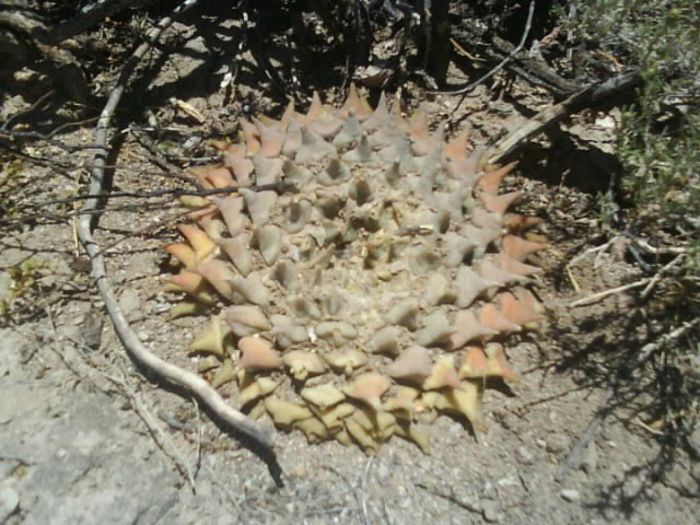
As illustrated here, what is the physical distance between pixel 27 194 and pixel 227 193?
0.70 meters

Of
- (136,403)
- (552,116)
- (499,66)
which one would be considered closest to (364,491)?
(136,403)

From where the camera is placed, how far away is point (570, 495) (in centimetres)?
158

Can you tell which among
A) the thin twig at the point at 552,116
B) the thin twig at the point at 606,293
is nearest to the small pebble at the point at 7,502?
the thin twig at the point at 606,293

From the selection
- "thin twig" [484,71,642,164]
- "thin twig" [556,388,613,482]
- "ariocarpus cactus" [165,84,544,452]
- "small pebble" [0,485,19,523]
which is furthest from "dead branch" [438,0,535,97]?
"small pebble" [0,485,19,523]

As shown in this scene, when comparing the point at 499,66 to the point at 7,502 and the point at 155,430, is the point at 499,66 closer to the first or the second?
the point at 155,430

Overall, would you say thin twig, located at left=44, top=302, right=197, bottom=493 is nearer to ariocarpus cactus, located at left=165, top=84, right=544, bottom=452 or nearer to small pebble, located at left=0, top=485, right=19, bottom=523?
ariocarpus cactus, located at left=165, top=84, right=544, bottom=452

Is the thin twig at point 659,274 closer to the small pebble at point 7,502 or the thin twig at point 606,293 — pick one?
the thin twig at point 606,293

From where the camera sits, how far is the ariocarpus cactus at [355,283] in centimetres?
154

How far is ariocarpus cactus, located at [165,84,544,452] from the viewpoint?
1.54 m

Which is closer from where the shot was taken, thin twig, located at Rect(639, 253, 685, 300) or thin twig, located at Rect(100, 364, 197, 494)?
thin twig, located at Rect(100, 364, 197, 494)

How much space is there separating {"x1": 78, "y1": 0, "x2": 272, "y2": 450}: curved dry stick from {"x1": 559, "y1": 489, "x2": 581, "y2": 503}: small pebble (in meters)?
0.67

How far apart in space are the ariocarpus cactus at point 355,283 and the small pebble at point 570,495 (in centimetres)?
24

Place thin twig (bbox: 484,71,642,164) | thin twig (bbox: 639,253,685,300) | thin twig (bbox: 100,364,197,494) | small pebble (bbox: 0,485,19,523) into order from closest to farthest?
small pebble (bbox: 0,485,19,523), thin twig (bbox: 100,364,197,494), thin twig (bbox: 639,253,685,300), thin twig (bbox: 484,71,642,164)

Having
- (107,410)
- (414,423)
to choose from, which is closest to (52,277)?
(107,410)
